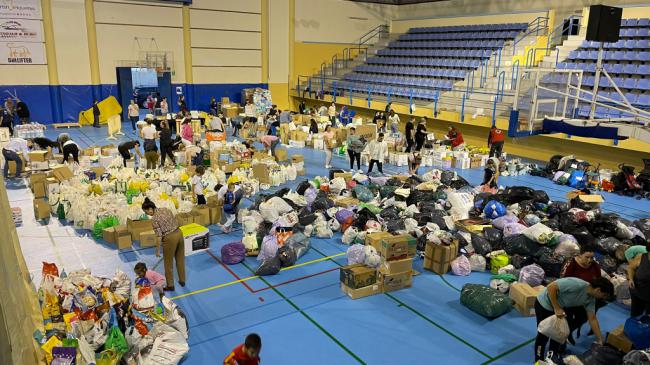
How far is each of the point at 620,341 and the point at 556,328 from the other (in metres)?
0.93

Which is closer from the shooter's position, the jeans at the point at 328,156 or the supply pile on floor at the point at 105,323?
the supply pile on floor at the point at 105,323

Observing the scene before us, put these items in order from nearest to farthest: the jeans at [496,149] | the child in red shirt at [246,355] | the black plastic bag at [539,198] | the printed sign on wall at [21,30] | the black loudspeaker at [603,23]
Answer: the child in red shirt at [246,355] → the black loudspeaker at [603,23] → the black plastic bag at [539,198] → the jeans at [496,149] → the printed sign on wall at [21,30]

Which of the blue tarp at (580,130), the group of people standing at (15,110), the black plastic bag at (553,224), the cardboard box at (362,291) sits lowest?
the cardboard box at (362,291)

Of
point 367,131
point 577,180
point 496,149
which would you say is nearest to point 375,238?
point 496,149

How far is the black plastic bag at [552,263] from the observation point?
7.49 metres

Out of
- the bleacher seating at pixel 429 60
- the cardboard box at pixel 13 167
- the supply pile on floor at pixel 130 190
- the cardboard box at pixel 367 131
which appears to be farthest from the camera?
the bleacher seating at pixel 429 60

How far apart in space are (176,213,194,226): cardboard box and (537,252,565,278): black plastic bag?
21.3 feet

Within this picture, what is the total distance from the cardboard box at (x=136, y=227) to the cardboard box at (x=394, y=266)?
4503 mm

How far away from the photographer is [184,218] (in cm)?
934

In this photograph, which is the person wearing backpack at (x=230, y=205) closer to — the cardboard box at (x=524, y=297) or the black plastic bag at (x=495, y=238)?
the black plastic bag at (x=495, y=238)

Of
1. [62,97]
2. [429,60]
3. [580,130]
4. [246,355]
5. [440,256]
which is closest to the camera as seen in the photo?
[246,355]

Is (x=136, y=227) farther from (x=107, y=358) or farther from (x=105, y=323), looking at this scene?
(x=107, y=358)

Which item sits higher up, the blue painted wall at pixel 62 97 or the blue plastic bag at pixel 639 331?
the blue painted wall at pixel 62 97

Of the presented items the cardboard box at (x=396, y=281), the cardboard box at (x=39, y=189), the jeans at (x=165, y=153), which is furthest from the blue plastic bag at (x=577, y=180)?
the cardboard box at (x=39, y=189)
